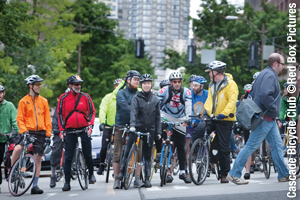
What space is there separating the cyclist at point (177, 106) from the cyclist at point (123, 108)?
587 millimetres

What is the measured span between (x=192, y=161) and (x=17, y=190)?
3.02m

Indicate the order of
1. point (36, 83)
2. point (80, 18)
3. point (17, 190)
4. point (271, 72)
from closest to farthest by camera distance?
point (271, 72), point (17, 190), point (36, 83), point (80, 18)

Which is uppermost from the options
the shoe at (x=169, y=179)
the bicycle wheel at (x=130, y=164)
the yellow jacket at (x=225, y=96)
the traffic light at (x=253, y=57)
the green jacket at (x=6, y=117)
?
the traffic light at (x=253, y=57)

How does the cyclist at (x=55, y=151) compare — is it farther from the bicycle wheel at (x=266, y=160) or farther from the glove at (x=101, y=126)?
the bicycle wheel at (x=266, y=160)

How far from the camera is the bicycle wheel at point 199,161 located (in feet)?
28.6

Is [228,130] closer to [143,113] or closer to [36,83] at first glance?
[143,113]

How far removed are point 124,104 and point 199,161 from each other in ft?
5.62

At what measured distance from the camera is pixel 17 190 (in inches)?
341

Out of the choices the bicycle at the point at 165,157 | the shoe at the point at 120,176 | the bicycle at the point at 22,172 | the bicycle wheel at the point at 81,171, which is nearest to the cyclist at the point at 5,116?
the bicycle at the point at 22,172

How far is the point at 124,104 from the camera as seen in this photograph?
9.29 m

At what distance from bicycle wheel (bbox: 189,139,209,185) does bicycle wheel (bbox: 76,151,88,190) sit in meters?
1.96

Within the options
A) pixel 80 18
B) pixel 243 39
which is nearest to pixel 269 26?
pixel 243 39

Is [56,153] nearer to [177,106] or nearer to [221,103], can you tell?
[177,106]

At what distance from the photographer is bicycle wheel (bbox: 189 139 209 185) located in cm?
873
